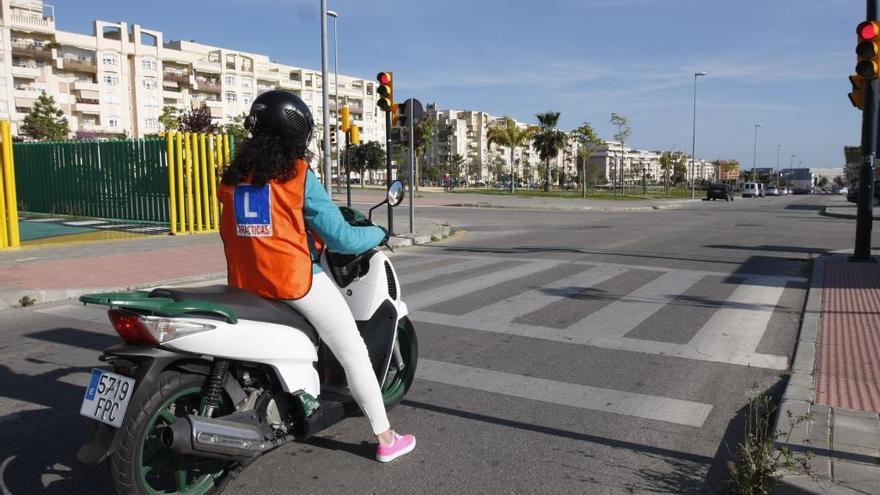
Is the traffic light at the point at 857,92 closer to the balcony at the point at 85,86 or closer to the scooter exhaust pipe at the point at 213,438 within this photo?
the scooter exhaust pipe at the point at 213,438

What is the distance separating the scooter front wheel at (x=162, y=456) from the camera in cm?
254

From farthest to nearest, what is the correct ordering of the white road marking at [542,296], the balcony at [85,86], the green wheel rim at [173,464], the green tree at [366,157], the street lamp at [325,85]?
the balcony at [85,86] < the green tree at [366,157] < the street lamp at [325,85] < the white road marking at [542,296] < the green wheel rim at [173,464]

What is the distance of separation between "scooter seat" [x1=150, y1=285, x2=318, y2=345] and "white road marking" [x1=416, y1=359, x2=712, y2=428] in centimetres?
198

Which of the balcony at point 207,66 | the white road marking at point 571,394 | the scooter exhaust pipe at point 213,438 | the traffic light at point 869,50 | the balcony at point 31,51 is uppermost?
the balcony at point 207,66

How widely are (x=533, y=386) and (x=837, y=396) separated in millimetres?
1948

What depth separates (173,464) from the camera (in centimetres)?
276

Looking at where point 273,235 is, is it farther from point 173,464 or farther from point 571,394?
point 571,394

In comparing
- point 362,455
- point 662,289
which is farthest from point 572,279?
point 362,455

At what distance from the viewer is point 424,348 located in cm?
563

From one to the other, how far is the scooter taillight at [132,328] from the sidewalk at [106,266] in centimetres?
594

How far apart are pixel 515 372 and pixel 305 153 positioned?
8.81 ft

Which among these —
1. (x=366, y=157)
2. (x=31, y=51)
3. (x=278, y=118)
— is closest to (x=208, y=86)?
(x=31, y=51)

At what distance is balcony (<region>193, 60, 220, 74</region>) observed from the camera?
3585 inches

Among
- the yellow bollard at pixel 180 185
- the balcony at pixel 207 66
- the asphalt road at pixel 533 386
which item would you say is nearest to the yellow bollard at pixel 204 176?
the yellow bollard at pixel 180 185
